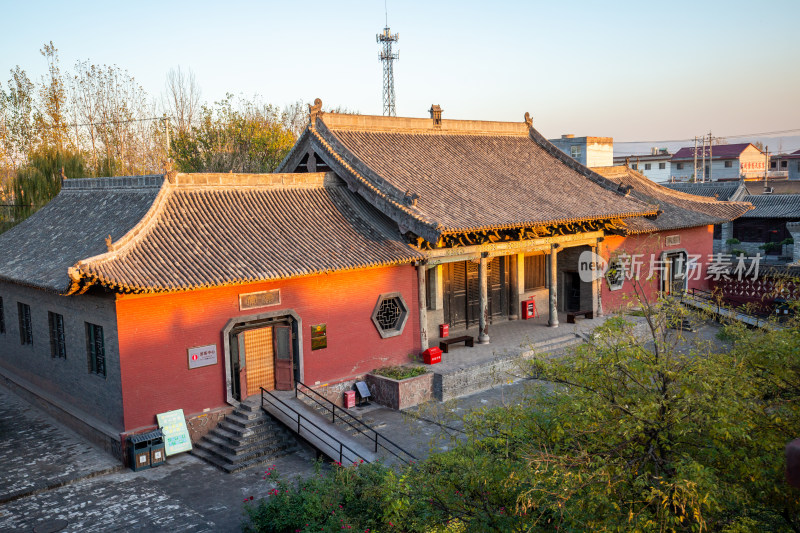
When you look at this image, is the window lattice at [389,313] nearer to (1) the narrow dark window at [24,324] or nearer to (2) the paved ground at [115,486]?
(2) the paved ground at [115,486]

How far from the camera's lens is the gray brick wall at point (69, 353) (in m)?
12.8

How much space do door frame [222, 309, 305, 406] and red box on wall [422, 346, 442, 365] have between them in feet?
11.4

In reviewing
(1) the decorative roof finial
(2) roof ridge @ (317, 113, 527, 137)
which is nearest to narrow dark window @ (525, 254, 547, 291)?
(2) roof ridge @ (317, 113, 527, 137)

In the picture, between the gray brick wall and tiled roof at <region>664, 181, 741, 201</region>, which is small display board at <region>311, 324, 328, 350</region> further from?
tiled roof at <region>664, 181, 741, 201</region>

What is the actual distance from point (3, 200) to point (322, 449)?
22.4m

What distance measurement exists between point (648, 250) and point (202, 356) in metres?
17.0

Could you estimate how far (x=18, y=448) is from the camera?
529 inches

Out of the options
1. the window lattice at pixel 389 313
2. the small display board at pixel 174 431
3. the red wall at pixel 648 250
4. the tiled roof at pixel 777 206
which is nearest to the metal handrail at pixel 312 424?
the small display board at pixel 174 431

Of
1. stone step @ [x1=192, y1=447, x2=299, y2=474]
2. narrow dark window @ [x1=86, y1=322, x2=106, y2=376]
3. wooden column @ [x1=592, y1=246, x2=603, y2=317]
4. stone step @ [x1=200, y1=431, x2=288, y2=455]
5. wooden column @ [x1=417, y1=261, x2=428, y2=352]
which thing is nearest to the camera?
stone step @ [x1=192, y1=447, x2=299, y2=474]

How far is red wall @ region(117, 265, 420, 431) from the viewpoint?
41.3 ft

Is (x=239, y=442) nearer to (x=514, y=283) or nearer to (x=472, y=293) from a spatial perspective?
(x=472, y=293)

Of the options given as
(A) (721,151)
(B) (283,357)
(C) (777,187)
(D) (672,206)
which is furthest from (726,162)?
(B) (283,357)

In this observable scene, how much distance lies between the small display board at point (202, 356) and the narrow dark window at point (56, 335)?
3854 millimetres

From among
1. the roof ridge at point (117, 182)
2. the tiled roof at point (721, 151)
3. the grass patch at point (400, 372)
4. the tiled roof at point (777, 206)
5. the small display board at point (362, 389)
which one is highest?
the tiled roof at point (721, 151)
